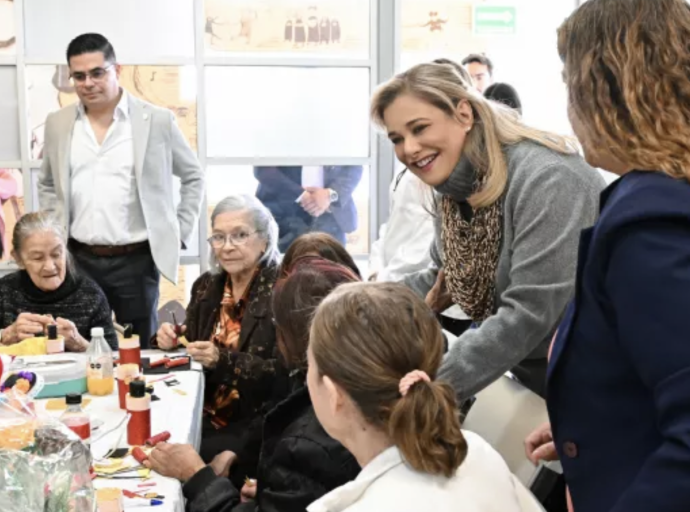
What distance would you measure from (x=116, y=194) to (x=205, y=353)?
135 cm

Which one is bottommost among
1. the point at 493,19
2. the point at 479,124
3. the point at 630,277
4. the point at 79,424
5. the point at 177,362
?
the point at 177,362

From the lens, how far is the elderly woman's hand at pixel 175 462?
167cm

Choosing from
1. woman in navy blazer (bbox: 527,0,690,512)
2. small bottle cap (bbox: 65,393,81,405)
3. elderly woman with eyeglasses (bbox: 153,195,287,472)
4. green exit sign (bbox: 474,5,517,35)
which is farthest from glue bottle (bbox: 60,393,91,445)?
green exit sign (bbox: 474,5,517,35)

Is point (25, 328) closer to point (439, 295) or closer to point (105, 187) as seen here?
point (105, 187)

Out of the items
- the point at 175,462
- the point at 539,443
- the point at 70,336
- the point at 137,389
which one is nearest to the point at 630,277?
the point at 539,443

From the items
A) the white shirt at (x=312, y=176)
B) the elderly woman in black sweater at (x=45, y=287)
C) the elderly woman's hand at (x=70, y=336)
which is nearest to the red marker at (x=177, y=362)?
the elderly woman's hand at (x=70, y=336)

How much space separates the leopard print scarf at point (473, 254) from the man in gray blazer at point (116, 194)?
1925 millimetres

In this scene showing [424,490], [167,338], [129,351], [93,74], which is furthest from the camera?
[93,74]

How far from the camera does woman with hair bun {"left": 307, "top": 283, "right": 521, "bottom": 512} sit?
3.74 feet

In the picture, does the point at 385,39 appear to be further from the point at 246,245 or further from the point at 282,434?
the point at 282,434

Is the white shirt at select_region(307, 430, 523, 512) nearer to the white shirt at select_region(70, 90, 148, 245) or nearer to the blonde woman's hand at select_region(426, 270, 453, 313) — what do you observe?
the blonde woman's hand at select_region(426, 270, 453, 313)

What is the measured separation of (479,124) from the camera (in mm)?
1769

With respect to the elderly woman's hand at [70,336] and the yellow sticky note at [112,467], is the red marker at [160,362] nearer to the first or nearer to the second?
the elderly woman's hand at [70,336]

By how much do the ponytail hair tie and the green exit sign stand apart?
3.55 m
